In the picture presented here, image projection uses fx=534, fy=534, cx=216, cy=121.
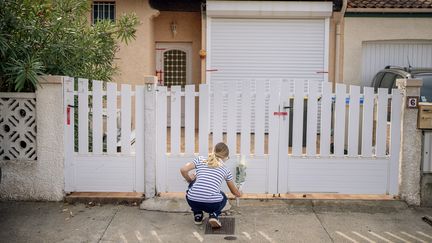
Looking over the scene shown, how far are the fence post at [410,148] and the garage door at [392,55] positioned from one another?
22.8 feet


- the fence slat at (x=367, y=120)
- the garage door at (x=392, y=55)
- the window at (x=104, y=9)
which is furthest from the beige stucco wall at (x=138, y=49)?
the fence slat at (x=367, y=120)

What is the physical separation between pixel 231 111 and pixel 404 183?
249 centimetres

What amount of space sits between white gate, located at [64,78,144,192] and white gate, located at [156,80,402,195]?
30cm

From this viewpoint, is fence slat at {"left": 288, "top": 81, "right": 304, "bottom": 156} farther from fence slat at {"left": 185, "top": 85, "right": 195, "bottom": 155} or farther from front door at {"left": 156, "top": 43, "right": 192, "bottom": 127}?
front door at {"left": 156, "top": 43, "right": 192, "bottom": 127}

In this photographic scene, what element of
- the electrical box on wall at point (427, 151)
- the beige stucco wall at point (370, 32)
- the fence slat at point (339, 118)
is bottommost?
the electrical box on wall at point (427, 151)

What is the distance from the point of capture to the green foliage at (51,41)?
6.77 m

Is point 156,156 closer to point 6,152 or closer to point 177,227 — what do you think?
point 177,227

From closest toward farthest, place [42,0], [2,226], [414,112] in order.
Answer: [2,226]
[414,112]
[42,0]

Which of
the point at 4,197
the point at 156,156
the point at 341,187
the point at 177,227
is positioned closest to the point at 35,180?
the point at 4,197

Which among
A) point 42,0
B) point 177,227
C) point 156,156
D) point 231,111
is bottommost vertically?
point 177,227

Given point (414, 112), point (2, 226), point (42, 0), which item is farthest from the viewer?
point (42, 0)

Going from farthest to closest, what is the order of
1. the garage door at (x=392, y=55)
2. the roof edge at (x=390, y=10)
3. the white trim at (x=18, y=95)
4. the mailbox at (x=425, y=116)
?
the garage door at (x=392, y=55)
the roof edge at (x=390, y=10)
the white trim at (x=18, y=95)
the mailbox at (x=425, y=116)

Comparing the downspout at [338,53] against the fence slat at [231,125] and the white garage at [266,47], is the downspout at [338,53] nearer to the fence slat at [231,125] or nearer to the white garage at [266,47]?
the white garage at [266,47]

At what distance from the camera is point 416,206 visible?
23.2 feet
